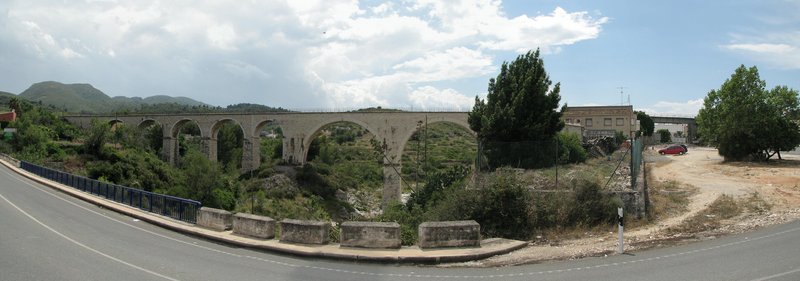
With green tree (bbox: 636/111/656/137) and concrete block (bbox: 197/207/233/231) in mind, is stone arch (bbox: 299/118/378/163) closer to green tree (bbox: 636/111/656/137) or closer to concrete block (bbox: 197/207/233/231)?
concrete block (bbox: 197/207/233/231)

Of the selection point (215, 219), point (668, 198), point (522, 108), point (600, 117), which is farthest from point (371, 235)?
point (600, 117)

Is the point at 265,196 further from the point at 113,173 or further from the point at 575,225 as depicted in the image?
the point at 575,225

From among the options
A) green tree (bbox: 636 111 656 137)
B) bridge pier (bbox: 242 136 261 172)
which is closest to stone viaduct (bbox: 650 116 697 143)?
green tree (bbox: 636 111 656 137)

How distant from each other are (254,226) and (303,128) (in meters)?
38.4

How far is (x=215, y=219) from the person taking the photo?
35.6 feet

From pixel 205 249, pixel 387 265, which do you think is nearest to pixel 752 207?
pixel 387 265

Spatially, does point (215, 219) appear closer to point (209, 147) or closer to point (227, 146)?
point (209, 147)

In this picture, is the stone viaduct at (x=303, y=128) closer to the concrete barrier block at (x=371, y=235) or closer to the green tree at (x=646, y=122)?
the concrete barrier block at (x=371, y=235)

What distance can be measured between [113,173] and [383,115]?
2632 cm

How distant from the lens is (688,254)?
26.6 ft

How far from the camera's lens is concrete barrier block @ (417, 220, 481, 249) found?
8516mm

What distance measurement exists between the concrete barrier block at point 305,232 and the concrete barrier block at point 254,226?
1.84ft

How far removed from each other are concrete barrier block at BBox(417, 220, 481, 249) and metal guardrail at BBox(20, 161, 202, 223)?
6.26 m

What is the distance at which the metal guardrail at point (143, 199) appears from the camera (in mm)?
12023
